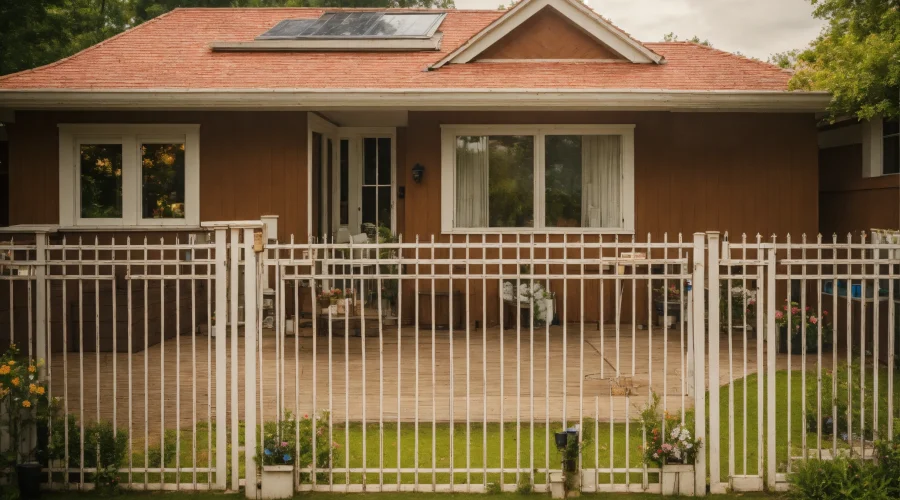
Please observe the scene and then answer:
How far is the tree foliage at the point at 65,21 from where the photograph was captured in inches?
669

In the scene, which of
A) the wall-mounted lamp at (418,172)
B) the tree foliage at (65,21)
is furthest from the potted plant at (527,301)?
the tree foliage at (65,21)

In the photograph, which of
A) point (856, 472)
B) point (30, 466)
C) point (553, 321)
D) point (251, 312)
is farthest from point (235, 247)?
point (553, 321)

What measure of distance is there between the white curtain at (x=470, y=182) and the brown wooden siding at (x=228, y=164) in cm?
222

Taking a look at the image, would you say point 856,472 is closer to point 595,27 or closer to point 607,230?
point 607,230

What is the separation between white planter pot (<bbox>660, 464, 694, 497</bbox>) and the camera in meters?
5.50

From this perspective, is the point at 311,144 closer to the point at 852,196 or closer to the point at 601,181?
the point at 601,181

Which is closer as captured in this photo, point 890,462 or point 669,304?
point 890,462

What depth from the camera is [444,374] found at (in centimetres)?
891

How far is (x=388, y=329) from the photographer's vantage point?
38.9ft

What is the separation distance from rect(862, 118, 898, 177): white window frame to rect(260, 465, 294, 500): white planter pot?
985 centimetres

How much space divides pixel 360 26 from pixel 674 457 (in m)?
11.1

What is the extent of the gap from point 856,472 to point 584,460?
1745 millimetres

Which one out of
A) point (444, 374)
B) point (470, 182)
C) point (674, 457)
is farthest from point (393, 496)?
point (470, 182)

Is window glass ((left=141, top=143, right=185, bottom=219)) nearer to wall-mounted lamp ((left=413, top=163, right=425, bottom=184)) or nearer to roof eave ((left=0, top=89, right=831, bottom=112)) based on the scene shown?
roof eave ((left=0, top=89, right=831, bottom=112))
